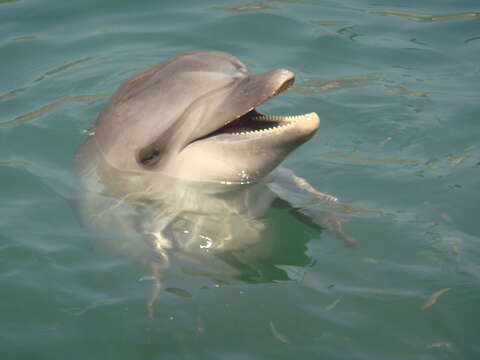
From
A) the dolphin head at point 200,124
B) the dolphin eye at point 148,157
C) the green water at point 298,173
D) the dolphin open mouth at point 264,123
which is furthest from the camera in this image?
the dolphin eye at point 148,157

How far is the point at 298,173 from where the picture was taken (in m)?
6.84

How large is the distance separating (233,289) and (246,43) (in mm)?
5673

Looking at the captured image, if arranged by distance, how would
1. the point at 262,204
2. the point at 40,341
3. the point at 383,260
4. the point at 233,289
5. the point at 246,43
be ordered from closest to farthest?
the point at 40,341
the point at 233,289
the point at 383,260
the point at 262,204
the point at 246,43

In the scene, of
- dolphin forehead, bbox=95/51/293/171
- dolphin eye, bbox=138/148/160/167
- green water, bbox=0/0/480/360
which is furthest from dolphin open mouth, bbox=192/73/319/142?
green water, bbox=0/0/480/360

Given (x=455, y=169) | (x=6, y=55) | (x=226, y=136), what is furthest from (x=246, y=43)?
(x=226, y=136)

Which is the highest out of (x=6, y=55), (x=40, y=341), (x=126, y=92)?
→ (x=126, y=92)

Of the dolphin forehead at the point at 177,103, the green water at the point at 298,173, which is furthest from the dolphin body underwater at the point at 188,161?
the green water at the point at 298,173

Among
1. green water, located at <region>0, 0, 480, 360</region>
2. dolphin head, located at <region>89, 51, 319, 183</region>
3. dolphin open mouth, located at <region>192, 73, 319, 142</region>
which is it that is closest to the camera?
green water, located at <region>0, 0, 480, 360</region>

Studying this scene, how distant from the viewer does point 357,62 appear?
364 inches

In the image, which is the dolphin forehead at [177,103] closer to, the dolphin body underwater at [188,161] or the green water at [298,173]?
the dolphin body underwater at [188,161]

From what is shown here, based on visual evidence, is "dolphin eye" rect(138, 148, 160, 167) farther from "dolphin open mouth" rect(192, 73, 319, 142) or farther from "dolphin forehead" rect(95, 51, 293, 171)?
"dolphin open mouth" rect(192, 73, 319, 142)

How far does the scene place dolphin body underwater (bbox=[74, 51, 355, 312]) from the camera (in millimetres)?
5211

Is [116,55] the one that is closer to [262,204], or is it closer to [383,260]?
[262,204]

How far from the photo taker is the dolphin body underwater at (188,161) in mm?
5211
